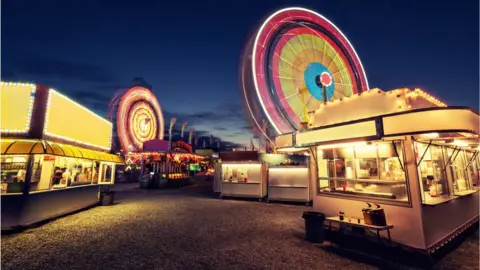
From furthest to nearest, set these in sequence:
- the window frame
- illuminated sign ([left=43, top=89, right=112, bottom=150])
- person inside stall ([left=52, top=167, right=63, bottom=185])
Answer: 1. person inside stall ([left=52, top=167, right=63, bottom=185])
2. illuminated sign ([left=43, top=89, right=112, bottom=150])
3. the window frame

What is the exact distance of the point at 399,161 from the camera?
5.82 metres

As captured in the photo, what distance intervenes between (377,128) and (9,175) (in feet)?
47.0

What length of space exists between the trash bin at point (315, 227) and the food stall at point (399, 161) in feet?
2.28

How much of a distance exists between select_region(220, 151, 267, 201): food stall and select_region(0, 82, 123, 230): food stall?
30.6ft

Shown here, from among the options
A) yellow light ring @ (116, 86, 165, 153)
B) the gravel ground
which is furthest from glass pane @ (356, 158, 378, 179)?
yellow light ring @ (116, 86, 165, 153)

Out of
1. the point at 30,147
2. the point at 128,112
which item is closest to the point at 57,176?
the point at 30,147

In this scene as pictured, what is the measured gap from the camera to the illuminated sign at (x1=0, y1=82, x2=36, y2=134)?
8812 mm

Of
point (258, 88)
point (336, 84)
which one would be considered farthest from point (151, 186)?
point (336, 84)

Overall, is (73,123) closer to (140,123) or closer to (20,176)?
(20,176)

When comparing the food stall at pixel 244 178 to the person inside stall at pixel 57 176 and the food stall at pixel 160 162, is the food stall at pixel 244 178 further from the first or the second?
the food stall at pixel 160 162

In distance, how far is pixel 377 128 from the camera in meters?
5.59

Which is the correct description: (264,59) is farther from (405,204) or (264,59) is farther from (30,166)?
(30,166)

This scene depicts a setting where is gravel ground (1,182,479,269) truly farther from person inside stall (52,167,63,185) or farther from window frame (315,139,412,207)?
person inside stall (52,167,63,185)

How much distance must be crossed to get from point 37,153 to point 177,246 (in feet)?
22.4
